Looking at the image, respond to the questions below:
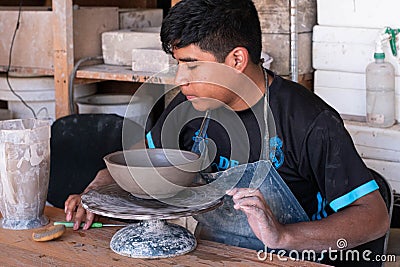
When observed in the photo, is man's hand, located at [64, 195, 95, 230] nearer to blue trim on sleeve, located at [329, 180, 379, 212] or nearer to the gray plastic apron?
the gray plastic apron

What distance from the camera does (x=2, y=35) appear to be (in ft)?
10.1

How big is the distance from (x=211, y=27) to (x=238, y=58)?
0.38 ft

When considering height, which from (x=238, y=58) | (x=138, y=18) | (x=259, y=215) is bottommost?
(x=259, y=215)

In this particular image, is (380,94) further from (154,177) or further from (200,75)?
Answer: (154,177)

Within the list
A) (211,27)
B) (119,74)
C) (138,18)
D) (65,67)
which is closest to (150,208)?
(211,27)

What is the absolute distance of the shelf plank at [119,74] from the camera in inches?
105

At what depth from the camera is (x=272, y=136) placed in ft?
6.01

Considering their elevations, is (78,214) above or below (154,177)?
below

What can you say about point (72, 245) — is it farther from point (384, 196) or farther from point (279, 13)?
point (279, 13)

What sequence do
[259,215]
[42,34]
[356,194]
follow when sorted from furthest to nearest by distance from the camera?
[42,34] < [356,194] < [259,215]

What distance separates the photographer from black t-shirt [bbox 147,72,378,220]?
1.68 meters

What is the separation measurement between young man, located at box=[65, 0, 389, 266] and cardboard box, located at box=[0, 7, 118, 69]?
1161mm

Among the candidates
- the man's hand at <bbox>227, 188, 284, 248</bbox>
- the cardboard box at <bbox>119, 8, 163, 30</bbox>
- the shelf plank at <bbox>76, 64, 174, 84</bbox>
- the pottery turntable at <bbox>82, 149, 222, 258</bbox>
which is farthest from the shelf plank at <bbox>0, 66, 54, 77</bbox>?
the man's hand at <bbox>227, 188, 284, 248</bbox>

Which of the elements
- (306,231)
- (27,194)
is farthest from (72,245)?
(306,231)
